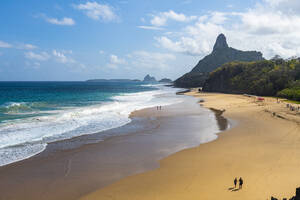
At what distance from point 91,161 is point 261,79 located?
6477 cm

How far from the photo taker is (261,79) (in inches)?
2660

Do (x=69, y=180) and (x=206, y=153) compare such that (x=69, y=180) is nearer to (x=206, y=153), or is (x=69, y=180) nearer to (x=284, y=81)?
(x=206, y=153)

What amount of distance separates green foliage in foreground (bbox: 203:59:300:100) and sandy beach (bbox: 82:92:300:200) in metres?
34.6

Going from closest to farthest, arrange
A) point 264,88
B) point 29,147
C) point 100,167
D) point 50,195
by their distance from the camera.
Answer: point 50,195 < point 100,167 < point 29,147 < point 264,88

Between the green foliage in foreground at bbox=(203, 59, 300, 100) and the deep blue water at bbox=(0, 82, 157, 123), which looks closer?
the deep blue water at bbox=(0, 82, 157, 123)

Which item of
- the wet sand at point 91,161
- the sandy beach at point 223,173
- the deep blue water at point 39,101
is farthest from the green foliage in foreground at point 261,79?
the deep blue water at point 39,101

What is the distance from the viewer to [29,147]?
1828 centimetres

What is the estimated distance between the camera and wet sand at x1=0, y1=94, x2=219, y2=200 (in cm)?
1179

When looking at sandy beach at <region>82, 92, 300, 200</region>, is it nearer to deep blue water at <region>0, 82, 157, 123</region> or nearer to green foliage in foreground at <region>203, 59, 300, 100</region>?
deep blue water at <region>0, 82, 157, 123</region>

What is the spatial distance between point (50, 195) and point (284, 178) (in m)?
12.3

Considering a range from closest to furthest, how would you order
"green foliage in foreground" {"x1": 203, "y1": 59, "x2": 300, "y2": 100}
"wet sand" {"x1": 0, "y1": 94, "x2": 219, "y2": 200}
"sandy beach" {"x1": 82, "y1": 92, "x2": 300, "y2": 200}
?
"sandy beach" {"x1": 82, "y1": 92, "x2": 300, "y2": 200} < "wet sand" {"x1": 0, "y1": 94, "x2": 219, "y2": 200} < "green foliage in foreground" {"x1": 203, "y1": 59, "x2": 300, "y2": 100}

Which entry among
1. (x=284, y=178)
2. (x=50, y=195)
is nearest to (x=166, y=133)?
(x=284, y=178)

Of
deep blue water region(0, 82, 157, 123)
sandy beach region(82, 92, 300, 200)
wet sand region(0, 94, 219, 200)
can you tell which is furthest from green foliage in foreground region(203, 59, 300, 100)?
deep blue water region(0, 82, 157, 123)

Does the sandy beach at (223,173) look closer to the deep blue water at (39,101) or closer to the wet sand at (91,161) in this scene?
the wet sand at (91,161)
